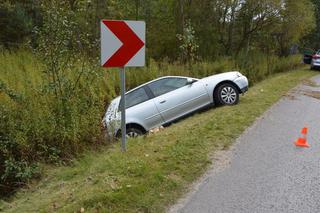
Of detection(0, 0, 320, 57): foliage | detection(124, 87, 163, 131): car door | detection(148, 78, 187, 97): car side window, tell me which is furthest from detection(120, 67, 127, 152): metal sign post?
detection(0, 0, 320, 57): foliage

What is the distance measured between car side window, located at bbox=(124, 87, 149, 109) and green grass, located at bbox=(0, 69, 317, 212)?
7.31 feet

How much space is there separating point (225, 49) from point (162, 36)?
179 inches

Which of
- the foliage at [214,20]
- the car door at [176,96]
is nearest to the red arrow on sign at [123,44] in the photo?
the car door at [176,96]

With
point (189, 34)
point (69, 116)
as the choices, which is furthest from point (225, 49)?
point (69, 116)

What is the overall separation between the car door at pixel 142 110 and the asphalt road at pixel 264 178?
2.76 metres

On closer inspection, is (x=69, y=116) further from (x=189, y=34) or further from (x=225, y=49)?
(x=225, y=49)

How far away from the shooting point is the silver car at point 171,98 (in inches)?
358

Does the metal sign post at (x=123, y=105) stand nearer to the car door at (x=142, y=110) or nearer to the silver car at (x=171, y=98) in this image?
the silver car at (x=171, y=98)

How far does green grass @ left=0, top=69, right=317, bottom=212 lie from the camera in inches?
162

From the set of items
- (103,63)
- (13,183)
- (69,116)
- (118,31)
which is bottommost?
(13,183)

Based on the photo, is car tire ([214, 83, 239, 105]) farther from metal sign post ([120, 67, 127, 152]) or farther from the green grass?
metal sign post ([120, 67, 127, 152])

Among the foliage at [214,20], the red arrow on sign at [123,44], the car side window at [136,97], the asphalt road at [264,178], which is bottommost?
the asphalt road at [264,178]

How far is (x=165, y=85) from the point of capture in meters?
9.78

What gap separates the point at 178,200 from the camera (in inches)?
166
